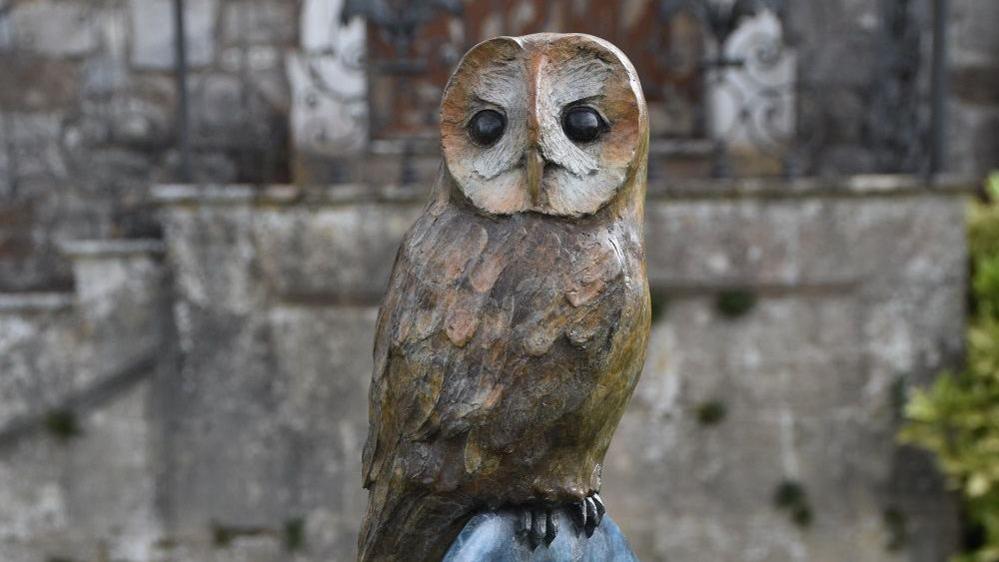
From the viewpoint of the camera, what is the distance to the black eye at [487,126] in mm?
1745

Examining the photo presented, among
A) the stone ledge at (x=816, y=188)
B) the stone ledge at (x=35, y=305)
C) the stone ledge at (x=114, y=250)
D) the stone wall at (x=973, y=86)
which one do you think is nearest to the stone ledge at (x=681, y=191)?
the stone ledge at (x=816, y=188)

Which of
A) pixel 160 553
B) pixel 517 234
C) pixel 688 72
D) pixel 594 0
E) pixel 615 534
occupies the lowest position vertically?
pixel 160 553

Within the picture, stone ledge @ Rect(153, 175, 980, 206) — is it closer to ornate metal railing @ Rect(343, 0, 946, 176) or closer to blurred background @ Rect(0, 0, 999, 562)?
blurred background @ Rect(0, 0, 999, 562)

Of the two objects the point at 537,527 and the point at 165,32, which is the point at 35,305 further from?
the point at 537,527

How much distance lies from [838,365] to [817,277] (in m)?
0.38

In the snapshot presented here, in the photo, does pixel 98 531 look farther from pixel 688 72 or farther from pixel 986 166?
pixel 986 166

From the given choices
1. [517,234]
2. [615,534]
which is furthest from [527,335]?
[615,534]

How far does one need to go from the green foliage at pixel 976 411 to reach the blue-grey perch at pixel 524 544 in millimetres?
2565

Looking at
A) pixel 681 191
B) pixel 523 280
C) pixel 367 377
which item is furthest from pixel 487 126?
pixel 367 377

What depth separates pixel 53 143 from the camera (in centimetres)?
529

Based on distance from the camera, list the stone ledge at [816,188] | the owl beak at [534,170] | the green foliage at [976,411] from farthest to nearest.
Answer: the stone ledge at [816,188]
the green foliage at [976,411]
the owl beak at [534,170]

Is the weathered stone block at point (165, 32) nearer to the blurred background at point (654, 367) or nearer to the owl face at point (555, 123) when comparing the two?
the blurred background at point (654, 367)

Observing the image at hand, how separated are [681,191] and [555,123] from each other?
102 inches

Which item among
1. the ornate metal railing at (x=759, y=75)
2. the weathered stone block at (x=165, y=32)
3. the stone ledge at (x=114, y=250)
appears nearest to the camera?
the stone ledge at (x=114, y=250)
